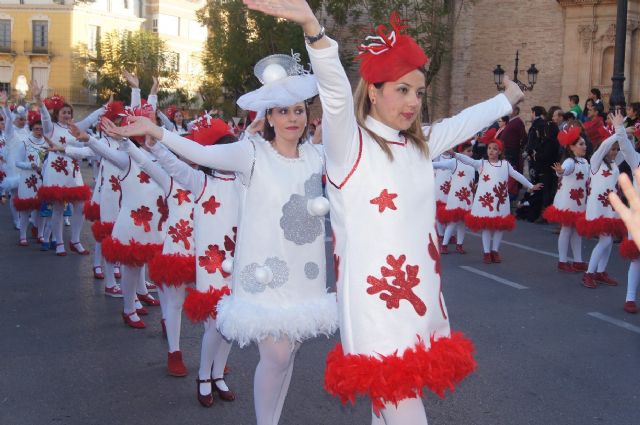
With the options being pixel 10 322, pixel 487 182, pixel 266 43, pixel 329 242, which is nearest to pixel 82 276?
pixel 10 322

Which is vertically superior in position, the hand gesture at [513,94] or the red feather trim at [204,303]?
the hand gesture at [513,94]

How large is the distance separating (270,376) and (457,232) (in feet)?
28.8

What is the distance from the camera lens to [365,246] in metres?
3.25

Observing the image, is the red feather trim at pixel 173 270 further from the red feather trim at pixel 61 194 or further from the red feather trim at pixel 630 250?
the red feather trim at pixel 61 194

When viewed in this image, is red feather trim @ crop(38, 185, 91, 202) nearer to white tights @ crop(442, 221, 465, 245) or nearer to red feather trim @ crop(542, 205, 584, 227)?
white tights @ crop(442, 221, 465, 245)

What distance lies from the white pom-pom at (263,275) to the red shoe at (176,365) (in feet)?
6.49

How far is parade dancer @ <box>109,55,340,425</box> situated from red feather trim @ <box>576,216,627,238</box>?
20.2 feet

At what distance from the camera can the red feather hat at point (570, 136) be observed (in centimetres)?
1037

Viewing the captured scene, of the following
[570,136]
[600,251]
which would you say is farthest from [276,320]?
[570,136]

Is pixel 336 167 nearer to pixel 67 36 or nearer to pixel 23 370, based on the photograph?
pixel 23 370

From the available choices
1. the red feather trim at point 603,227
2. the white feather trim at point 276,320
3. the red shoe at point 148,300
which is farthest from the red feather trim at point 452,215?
the white feather trim at point 276,320

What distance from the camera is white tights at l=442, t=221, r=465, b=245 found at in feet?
41.1

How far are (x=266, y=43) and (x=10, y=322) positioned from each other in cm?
2729

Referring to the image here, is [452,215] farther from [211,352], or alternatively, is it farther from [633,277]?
[211,352]
